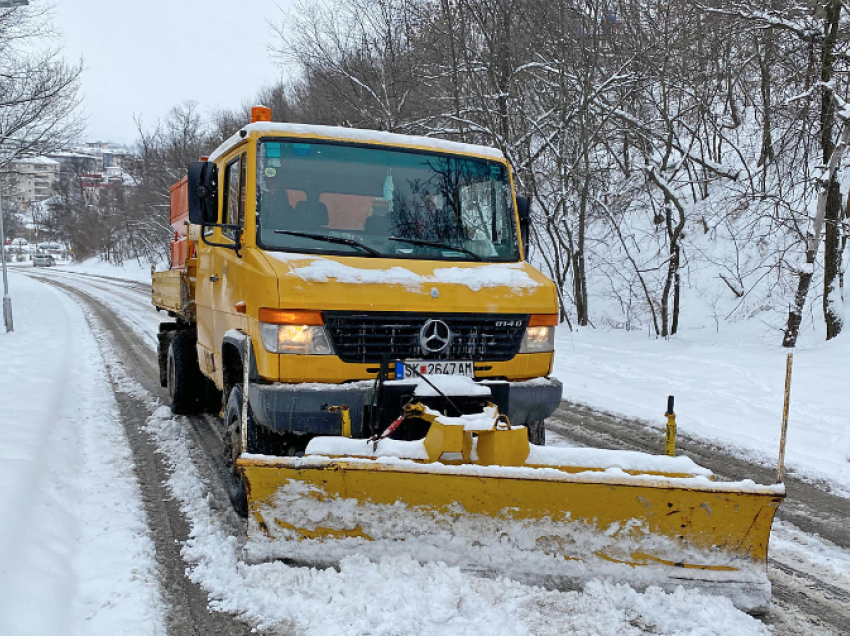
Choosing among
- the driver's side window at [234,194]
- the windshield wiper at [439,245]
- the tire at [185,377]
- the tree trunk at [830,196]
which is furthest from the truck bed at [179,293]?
the tree trunk at [830,196]

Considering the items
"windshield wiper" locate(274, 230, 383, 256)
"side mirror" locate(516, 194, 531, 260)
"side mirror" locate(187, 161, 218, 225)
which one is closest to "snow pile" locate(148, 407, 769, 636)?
"windshield wiper" locate(274, 230, 383, 256)

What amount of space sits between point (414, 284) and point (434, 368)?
508mm

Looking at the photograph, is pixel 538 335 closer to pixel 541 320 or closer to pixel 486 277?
pixel 541 320

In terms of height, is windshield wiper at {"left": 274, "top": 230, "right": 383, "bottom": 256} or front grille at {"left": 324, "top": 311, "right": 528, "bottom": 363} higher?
windshield wiper at {"left": 274, "top": 230, "right": 383, "bottom": 256}

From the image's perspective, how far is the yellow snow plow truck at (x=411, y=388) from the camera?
3061 mm

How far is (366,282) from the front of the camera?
3.69 m

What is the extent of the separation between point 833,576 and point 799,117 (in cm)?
912

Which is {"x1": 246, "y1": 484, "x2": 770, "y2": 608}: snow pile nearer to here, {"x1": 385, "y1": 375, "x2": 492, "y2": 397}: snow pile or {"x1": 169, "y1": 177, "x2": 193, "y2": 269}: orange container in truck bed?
{"x1": 385, "y1": 375, "x2": 492, "y2": 397}: snow pile

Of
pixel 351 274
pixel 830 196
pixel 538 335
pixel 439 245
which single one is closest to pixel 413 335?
pixel 351 274

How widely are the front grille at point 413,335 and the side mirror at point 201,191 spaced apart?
1346mm

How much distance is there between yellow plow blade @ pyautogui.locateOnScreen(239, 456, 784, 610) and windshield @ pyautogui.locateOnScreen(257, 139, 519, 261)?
1.49m

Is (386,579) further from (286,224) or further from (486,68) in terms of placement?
(486,68)

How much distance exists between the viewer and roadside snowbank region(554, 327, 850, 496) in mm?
5820

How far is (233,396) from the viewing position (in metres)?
4.35
